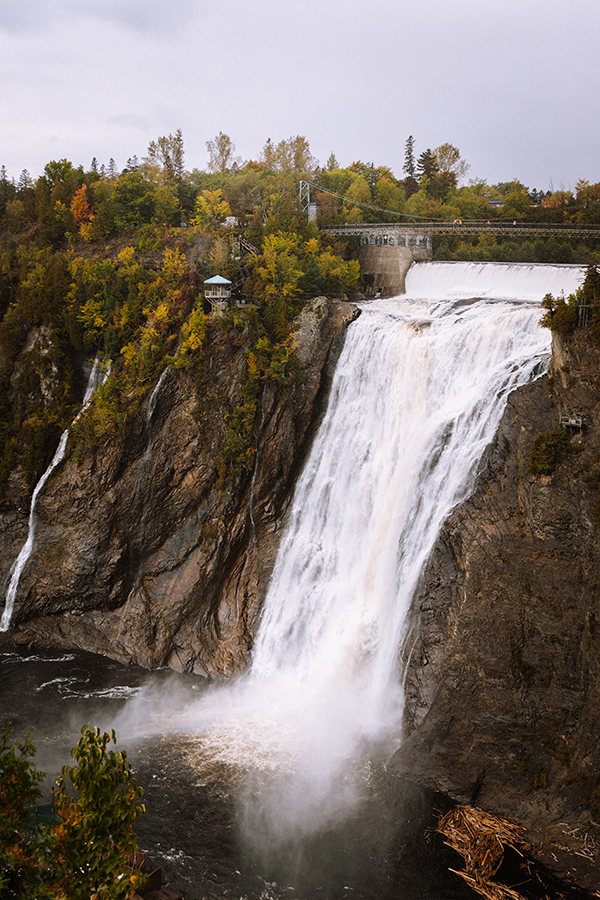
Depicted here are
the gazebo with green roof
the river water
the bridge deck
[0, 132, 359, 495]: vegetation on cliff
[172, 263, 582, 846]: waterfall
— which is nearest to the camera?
the river water

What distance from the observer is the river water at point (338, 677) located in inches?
719

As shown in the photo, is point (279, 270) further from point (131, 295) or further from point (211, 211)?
point (211, 211)

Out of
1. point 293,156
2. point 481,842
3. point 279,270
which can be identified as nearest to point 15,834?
point 481,842


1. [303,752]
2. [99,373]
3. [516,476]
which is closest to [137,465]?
[99,373]

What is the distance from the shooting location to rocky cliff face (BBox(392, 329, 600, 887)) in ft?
61.3

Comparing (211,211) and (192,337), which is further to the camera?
(211,211)

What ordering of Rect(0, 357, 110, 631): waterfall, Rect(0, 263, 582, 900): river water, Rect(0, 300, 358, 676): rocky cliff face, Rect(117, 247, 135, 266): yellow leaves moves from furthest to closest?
Rect(117, 247, 135, 266): yellow leaves
Rect(0, 357, 110, 631): waterfall
Rect(0, 300, 358, 676): rocky cliff face
Rect(0, 263, 582, 900): river water

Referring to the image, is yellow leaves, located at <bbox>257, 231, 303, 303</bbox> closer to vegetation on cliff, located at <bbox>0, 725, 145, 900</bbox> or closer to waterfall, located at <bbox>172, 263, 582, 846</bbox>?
waterfall, located at <bbox>172, 263, 582, 846</bbox>

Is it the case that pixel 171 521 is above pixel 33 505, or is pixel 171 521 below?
below

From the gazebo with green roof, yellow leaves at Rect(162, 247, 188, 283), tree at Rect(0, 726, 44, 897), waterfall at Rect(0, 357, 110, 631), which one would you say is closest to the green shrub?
tree at Rect(0, 726, 44, 897)

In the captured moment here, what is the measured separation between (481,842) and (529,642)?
217 inches

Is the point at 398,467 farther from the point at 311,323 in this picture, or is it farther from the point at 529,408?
the point at 311,323

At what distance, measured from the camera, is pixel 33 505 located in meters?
32.8

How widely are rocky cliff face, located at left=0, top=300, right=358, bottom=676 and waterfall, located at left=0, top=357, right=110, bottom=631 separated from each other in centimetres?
42
